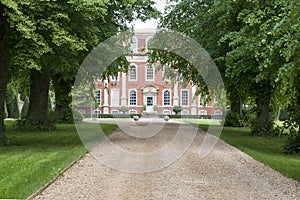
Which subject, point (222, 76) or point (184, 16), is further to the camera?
point (184, 16)

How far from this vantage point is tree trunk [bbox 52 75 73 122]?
29.8 meters

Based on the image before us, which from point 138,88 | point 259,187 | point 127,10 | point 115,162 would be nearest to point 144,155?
point 115,162

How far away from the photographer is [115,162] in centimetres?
1034

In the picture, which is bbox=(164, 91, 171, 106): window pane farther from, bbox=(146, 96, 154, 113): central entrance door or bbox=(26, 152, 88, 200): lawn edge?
bbox=(26, 152, 88, 200): lawn edge

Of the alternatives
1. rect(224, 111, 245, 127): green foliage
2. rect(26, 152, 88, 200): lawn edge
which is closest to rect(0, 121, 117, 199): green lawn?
rect(26, 152, 88, 200): lawn edge

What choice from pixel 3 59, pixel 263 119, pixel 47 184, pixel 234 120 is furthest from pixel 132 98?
pixel 47 184

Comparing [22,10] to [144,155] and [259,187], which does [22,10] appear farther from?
[259,187]

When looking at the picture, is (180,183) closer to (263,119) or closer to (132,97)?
(263,119)

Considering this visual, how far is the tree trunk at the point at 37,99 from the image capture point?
21562mm

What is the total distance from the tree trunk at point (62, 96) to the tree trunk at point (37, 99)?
698 centimetres

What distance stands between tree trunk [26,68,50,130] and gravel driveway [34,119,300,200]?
1179 cm

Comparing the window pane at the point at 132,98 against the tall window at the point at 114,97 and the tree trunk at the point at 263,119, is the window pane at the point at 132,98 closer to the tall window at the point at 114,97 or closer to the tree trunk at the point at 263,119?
the tall window at the point at 114,97

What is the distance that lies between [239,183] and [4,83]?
→ 29.0 ft

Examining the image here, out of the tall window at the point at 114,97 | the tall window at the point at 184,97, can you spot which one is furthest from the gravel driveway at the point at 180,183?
the tall window at the point at 114,97
